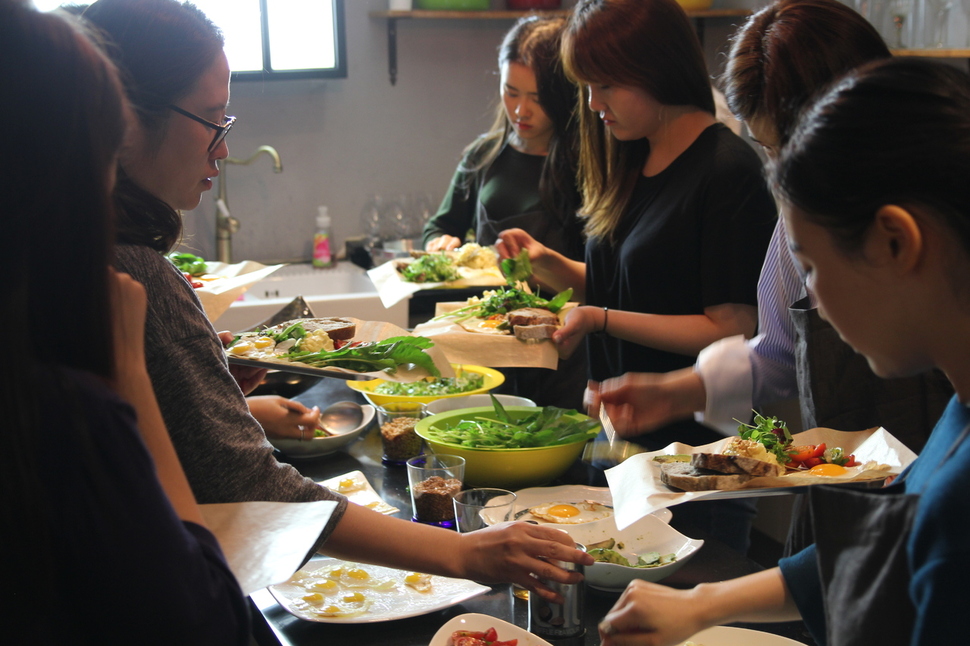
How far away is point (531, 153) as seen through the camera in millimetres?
3072

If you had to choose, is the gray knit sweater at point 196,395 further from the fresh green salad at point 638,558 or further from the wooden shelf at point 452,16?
the wooden shelf at point 452,16

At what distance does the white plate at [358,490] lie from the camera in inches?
61.3

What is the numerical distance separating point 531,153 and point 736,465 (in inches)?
79.5

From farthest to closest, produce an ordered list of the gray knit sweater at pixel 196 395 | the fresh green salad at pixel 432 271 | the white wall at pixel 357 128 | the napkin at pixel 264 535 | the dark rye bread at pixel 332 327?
1. the white wall at pixel 357 128
2. the fresh green salad at pixel 432 271
3. the dark rye bread at pixel 332 327
4. the gray knit sweater at pixel 196 395
5. the napkin at pixel 264 535

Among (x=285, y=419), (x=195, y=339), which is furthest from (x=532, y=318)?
(x=195, y=339)

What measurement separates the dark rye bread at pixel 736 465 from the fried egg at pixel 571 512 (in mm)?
244

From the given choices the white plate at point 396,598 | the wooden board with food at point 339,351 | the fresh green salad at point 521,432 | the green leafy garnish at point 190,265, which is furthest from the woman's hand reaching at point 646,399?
the green leafy garnish at point 190,265

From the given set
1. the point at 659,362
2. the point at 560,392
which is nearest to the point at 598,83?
the point at 659,362

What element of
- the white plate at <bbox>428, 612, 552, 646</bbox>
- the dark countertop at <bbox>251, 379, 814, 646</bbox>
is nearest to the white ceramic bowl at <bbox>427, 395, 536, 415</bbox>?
the dark countertop at <bbox>251, 379, 814, 646</bbox>

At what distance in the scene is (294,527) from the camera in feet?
3.26

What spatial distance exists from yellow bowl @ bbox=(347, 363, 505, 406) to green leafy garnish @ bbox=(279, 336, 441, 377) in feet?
0.59

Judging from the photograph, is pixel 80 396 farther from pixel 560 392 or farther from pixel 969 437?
pixel 560 392

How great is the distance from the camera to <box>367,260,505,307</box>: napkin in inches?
110

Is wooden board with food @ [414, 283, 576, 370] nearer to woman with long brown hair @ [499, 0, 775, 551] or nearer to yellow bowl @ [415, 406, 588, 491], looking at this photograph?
woman with long brown hair @ [499, 0, 775, 551]
